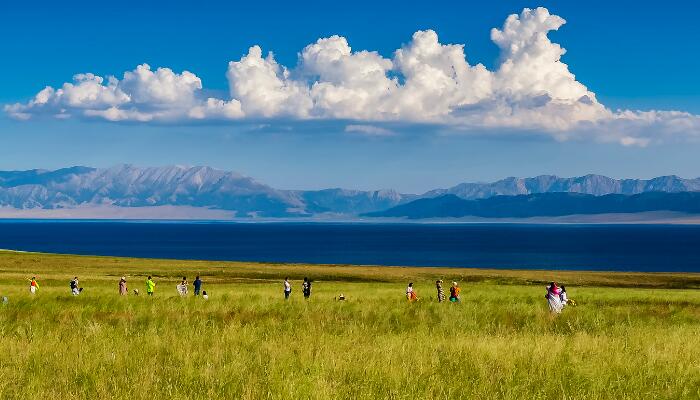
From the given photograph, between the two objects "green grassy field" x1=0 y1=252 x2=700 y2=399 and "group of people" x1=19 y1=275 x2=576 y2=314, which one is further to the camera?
"group of people" x1=19 y1=275 x2=576 y2=314

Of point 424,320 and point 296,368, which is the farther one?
point 424,320

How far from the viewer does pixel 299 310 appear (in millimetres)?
21000

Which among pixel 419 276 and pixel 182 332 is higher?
pixel 182 332

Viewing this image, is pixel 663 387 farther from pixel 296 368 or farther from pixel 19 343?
pixel 19 343

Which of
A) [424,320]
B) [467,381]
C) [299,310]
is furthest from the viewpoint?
[299,310]

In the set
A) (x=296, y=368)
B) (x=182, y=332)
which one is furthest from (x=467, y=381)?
(x=182, y=332)

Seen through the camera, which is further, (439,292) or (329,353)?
(439,292)

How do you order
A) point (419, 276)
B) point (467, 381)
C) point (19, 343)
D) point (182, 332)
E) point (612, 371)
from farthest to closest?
point (419, 276)
point (182, 332)
point (19, 343)
point (612, 371)
point (467, 381)

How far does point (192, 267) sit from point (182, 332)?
7414 centimetres

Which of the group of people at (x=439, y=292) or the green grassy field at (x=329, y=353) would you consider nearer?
the green grassy field at (x=329, y=353)

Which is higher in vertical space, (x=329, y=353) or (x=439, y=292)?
(x=329, y=353)

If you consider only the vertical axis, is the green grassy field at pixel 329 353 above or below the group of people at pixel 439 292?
above

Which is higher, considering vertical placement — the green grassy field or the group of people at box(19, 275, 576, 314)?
the green grassy field

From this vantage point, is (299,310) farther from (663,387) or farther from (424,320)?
(663,387)
